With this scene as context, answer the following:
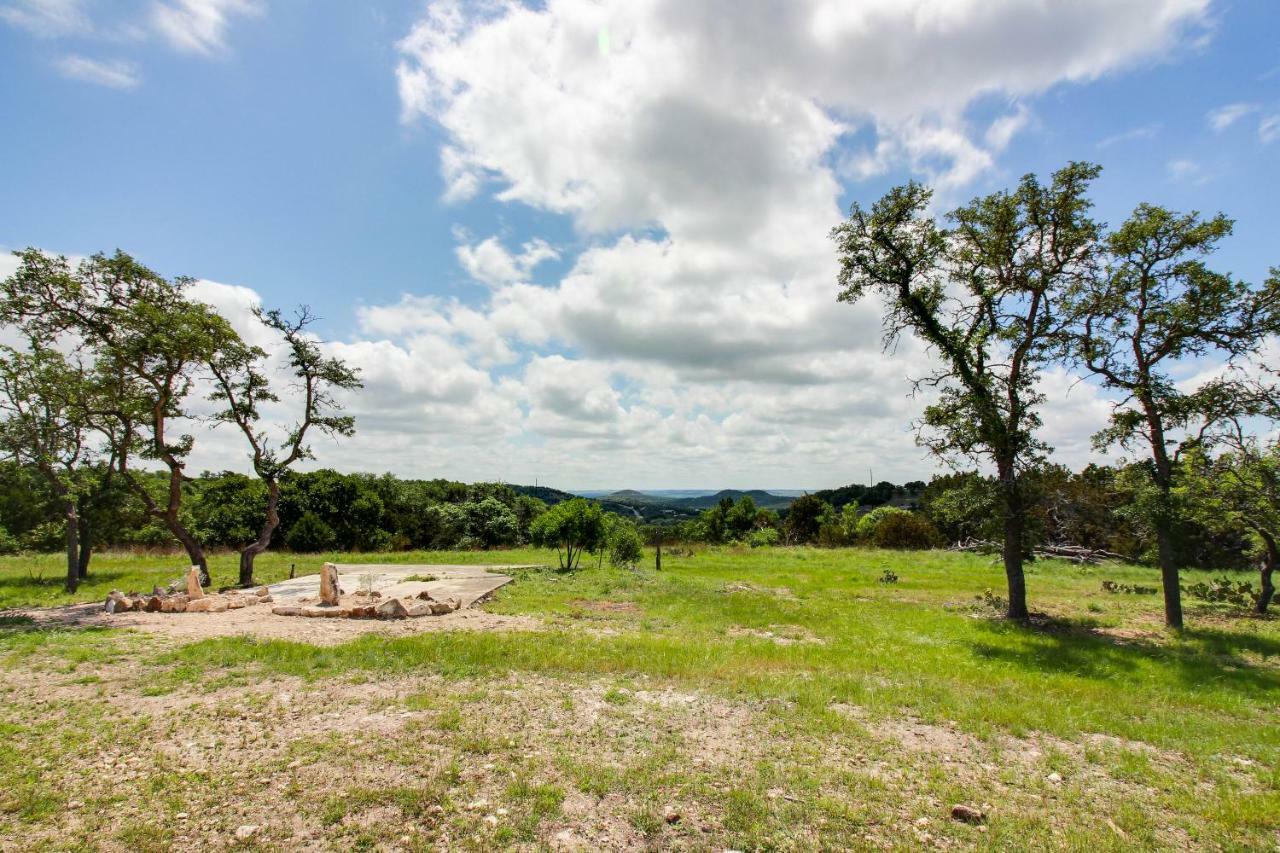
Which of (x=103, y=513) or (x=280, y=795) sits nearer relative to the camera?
(x=280, y=795)

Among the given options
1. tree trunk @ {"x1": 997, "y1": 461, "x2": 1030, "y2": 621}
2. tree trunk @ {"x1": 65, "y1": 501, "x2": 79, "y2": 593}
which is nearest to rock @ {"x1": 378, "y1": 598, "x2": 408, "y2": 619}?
tree trunk @ {"x1": 65, "y1": 501, "x2": 79, "y2": 593}

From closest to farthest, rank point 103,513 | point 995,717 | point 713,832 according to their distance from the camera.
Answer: point 713,832
point 995,717
point 103,513

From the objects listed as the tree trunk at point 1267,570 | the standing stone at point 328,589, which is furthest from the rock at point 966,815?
the tree trunk at point 1267,570

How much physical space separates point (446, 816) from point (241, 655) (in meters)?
7.06

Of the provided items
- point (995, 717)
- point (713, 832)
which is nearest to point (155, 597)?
point (713, 832)

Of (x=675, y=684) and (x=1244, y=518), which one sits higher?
(x=1244, y=518)

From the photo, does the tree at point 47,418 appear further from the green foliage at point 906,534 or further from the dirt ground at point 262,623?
the green foliage at point 906,534

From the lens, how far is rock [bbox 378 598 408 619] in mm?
13977

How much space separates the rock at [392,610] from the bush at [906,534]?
123ft

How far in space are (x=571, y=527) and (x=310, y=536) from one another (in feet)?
88.2

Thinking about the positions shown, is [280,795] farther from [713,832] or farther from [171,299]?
[171,299]

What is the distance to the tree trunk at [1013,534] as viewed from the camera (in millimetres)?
14602

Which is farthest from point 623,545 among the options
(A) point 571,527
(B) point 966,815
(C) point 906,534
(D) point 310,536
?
(D) point 310,536

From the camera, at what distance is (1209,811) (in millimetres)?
5367
